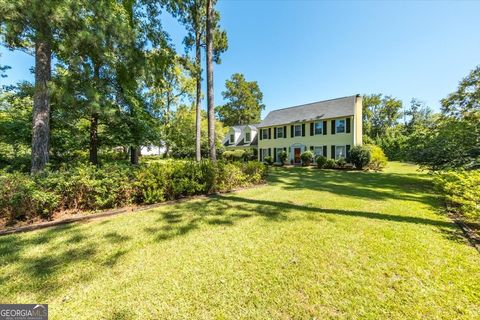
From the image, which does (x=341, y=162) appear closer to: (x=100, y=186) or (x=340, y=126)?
(x=340, y=126)

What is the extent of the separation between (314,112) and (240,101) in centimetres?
2232

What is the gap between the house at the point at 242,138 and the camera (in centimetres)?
2630

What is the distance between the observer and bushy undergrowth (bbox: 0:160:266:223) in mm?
4254

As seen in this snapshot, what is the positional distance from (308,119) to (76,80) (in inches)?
715

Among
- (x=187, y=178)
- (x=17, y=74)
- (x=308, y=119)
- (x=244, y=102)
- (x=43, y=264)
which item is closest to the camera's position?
(x=43, y=264)

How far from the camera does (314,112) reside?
20.1 metres

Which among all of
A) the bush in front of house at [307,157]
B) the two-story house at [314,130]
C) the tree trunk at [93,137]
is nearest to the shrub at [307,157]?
the bush in front of house at [307,157]

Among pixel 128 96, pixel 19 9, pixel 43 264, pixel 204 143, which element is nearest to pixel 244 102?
pixel 204 143

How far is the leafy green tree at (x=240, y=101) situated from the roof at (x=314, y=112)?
638 inches

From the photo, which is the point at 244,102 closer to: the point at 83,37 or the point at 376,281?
the point at 83,37

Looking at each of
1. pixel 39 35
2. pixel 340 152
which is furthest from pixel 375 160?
pixel 39 35

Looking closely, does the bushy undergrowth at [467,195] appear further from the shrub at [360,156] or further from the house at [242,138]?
the house at [242,138]

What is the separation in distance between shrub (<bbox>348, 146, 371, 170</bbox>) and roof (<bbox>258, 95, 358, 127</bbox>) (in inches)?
133

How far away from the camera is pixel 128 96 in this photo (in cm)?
753
